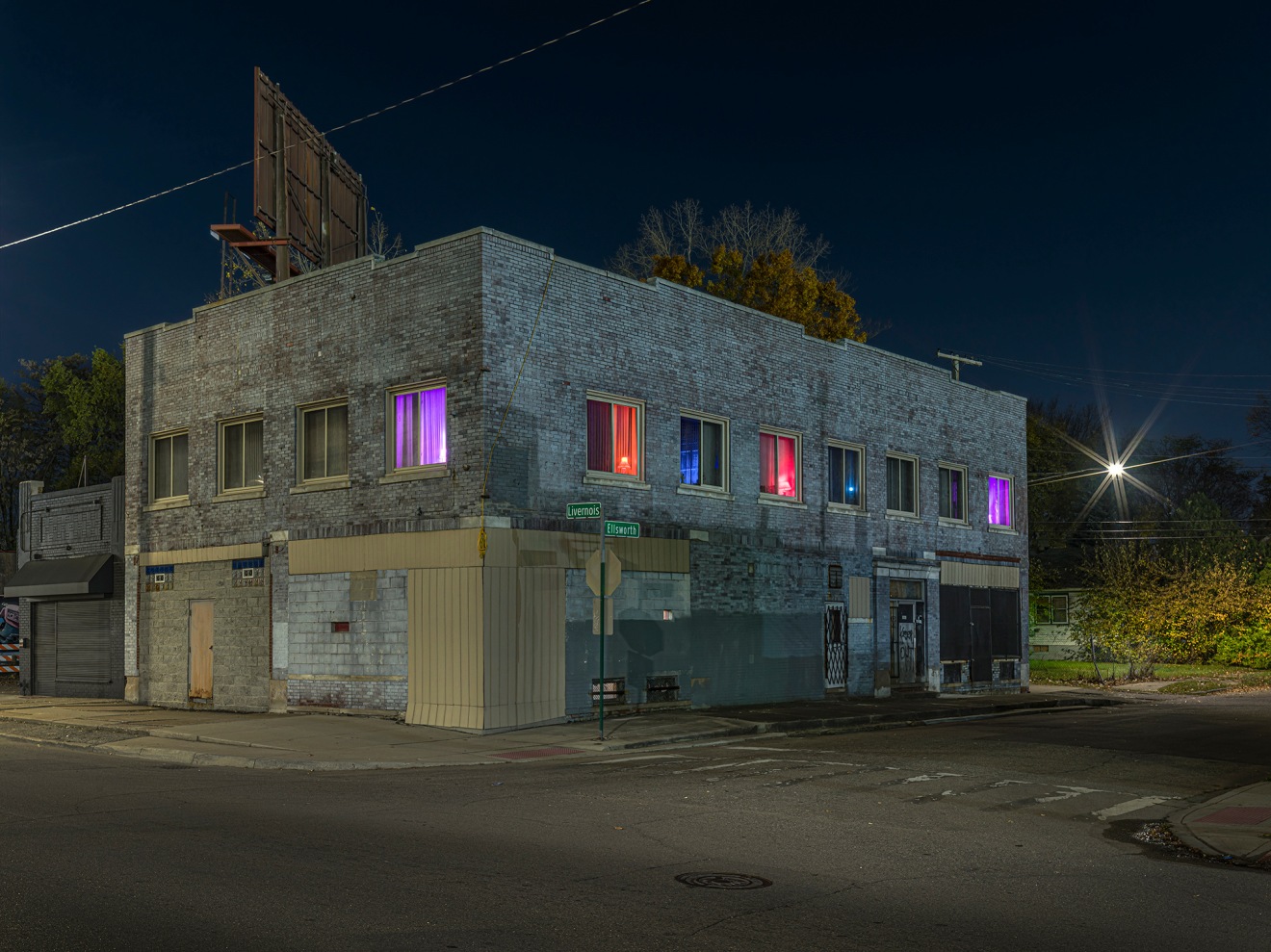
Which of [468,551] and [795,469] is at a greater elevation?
[795,469]

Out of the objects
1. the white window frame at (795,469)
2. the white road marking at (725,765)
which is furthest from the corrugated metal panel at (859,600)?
the white road marking at (725,765)

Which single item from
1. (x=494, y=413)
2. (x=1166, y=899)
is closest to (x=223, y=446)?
(x=494, y=413)

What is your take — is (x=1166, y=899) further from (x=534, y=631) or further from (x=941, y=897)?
(x=534, y=631)

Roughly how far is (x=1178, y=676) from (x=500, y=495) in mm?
29253

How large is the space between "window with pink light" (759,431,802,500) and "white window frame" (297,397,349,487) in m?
8.55

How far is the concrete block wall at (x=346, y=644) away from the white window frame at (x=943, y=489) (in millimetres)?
15471

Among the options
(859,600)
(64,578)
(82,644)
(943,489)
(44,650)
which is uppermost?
(943,489)

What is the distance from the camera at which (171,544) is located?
25359 millimetres

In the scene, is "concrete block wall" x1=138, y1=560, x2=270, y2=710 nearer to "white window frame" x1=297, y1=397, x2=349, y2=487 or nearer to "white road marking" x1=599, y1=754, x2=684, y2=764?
"white window frame" x1=297, y1=397, x2=349, y2=487

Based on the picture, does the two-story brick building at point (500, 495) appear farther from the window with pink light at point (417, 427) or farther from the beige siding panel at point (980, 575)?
the beige siding panel at point (980, 575)

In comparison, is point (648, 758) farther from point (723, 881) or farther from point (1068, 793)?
point (723, 881)

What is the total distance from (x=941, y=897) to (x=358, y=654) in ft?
48.4

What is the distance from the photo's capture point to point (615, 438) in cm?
2236

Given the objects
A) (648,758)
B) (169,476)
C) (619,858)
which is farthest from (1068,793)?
(169,476)
